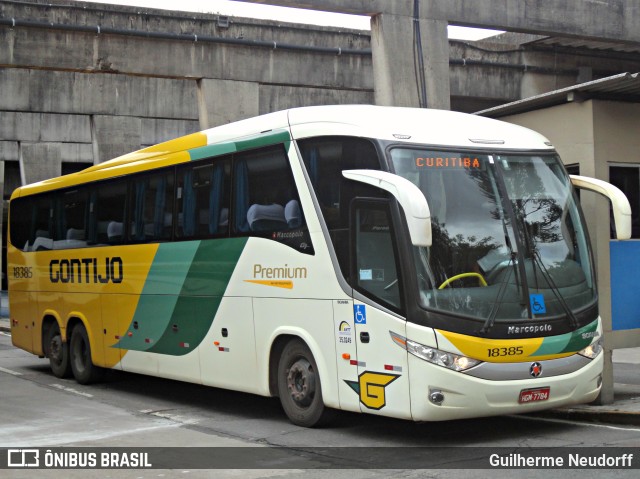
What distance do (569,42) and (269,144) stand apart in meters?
18.9

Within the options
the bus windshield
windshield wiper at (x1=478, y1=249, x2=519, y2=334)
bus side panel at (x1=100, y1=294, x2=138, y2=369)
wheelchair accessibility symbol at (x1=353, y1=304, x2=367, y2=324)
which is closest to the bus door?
wheelchair accessibility symbol at (x1=353, y1=304, x2=367, y2=324)

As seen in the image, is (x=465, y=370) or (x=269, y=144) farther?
(x=269, y=144)

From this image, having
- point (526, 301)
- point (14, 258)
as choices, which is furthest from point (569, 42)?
point (526, 301)

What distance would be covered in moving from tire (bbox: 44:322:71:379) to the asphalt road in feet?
6.64

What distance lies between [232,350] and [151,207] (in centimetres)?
312

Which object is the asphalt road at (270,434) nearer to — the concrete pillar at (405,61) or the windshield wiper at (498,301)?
the windshield wiper at (498,301)

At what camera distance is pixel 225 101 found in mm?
25125

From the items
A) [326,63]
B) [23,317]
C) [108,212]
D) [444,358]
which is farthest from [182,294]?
[326,63]

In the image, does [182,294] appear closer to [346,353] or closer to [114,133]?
[346,353]

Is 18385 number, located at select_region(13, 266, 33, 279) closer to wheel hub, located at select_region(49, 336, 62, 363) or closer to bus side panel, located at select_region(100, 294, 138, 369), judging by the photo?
wheel hub, located at select_region(49, 336, 62, 363)

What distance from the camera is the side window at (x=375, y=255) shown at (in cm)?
1046

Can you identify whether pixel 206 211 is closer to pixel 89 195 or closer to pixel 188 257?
pixel 188 257

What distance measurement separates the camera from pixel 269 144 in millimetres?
12375

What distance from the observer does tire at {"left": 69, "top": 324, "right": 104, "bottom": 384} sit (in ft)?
55.8
